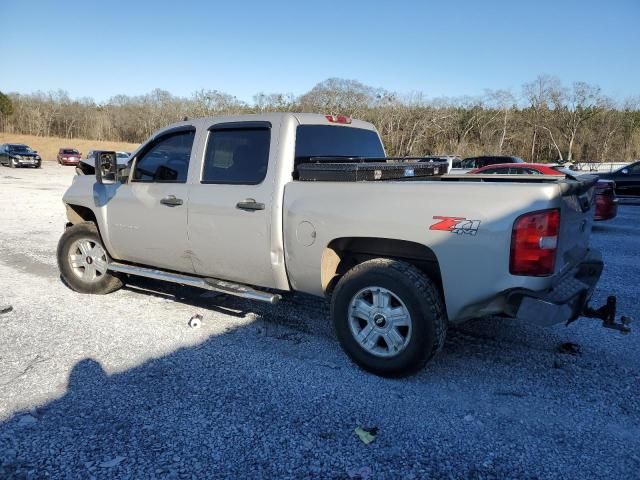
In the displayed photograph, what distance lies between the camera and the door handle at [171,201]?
4.64m

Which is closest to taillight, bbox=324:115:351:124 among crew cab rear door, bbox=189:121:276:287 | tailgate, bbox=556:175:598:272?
crew cab rear door, bbox=189:121:276:287

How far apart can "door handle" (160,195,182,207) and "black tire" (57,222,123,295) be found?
4.29 ft

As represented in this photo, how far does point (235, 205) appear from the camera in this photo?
13.9 feet

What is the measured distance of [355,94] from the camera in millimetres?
45219

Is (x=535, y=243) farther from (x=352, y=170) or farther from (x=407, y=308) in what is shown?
(x=352, y=170)

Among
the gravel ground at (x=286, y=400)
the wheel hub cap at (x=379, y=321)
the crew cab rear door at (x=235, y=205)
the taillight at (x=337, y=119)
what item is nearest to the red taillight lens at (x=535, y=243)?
the wheel hub cap at (x=379, y=321)

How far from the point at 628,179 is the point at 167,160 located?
1711 centimetres

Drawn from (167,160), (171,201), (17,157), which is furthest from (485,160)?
(17,157)

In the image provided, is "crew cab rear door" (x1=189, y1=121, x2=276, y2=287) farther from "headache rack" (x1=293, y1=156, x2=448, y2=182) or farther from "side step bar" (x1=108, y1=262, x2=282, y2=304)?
"headache rack" (x1=293, y1=156, x2=448, y2=182)

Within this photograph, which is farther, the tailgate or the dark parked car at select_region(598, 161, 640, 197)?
the dark parked car at select_region(598, 161, 640, 197)

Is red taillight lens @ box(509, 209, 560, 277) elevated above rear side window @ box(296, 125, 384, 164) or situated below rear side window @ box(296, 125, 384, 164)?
below

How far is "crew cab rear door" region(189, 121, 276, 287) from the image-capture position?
4113 millimetres

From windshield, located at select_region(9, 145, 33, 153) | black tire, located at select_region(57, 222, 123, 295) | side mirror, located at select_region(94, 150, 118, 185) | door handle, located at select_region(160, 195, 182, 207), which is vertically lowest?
black tire, located at select_region(57, 222, 123, 295)

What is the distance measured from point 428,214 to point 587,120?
48346 mm
